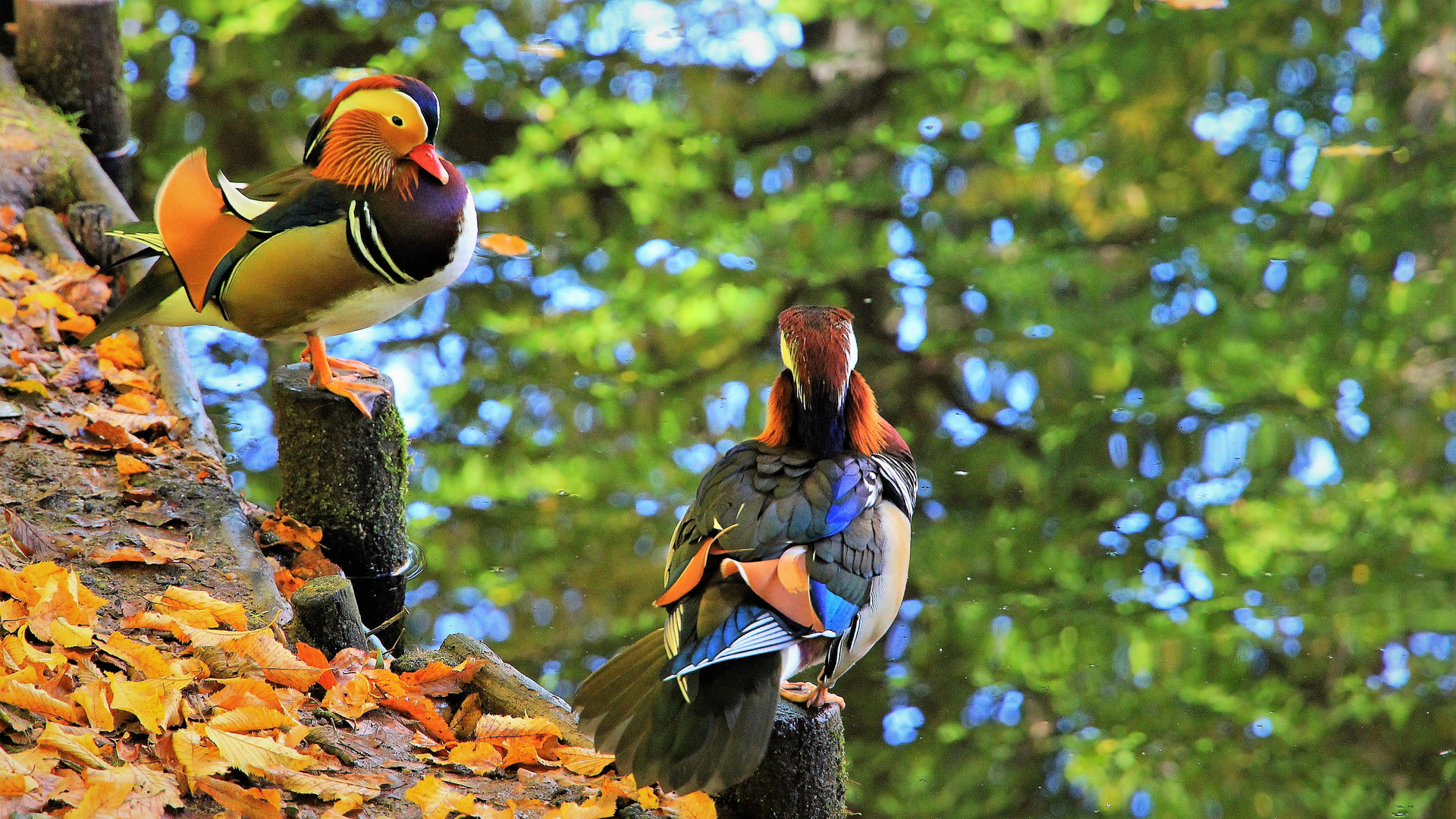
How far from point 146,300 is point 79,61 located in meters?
2.05

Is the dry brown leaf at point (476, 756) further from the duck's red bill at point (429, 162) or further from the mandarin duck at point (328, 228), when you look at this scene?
the duck's red bill at point (429, 162)

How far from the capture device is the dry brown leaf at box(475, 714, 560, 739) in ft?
7.27

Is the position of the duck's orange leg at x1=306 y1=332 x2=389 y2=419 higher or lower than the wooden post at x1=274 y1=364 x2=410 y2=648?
higher

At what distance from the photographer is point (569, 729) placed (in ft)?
7.29

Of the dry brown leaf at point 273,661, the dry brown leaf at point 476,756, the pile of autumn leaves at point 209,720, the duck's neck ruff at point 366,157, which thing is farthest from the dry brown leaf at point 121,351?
the dry brown leaf at point 476,756

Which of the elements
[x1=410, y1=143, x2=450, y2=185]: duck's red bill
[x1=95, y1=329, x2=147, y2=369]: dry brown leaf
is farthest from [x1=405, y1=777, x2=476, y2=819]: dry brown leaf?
[x1=95, y1=329, x2=147, y2=369]: dry brown leaf

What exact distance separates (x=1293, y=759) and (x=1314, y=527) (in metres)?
0.81

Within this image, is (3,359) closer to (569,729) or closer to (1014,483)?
(569,729)

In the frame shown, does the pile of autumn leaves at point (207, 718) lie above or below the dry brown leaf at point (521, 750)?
above

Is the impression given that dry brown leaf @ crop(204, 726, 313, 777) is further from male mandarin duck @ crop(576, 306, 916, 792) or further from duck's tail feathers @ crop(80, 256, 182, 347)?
duck's tail feathers @ crop(80, 256, 182, 347)

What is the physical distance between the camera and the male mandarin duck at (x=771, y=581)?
1.75 metres

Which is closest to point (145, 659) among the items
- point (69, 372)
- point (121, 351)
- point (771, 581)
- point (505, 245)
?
point (771, 581)

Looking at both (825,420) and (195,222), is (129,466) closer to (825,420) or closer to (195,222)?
(195,222)

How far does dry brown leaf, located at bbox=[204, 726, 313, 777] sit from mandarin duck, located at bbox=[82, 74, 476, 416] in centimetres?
102
